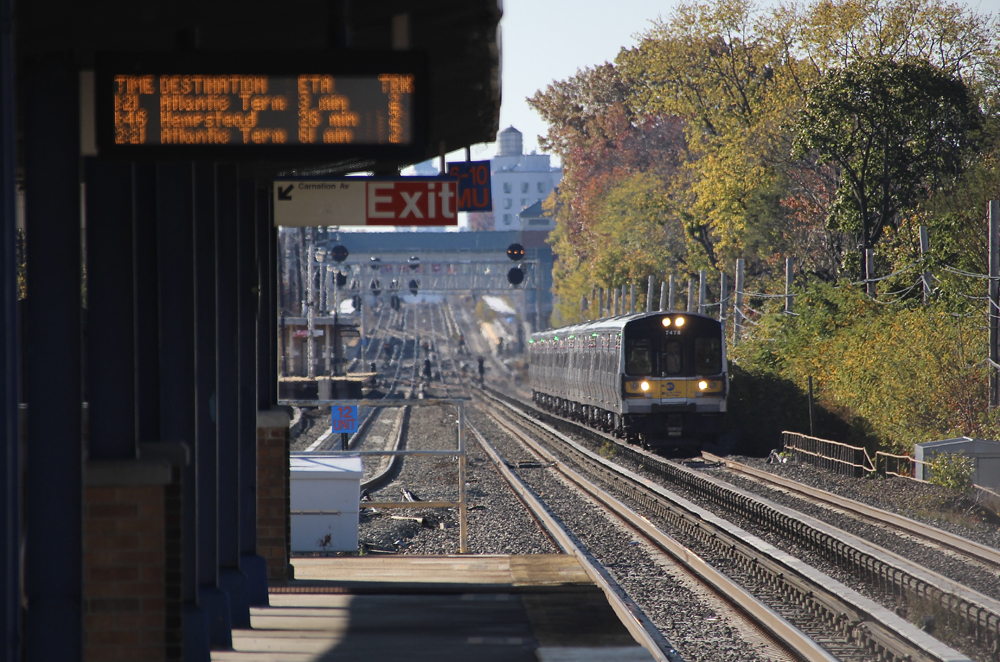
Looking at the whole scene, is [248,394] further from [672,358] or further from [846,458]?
[672,358]

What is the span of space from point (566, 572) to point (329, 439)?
20115 mm

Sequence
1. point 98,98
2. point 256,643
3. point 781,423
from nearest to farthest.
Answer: point 98,98 < point 256,643 < point 781,423

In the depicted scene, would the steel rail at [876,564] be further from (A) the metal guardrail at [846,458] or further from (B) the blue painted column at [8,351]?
(B) the blue painted column at [8,351]

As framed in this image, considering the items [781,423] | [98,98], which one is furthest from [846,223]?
[98,98]

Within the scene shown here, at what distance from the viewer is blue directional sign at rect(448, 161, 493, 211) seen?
42.3 ft

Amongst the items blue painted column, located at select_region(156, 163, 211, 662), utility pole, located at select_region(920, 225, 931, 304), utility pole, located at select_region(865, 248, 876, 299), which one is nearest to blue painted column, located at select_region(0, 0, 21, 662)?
blue painted column, located at select_region(156, 163, 211, 662)

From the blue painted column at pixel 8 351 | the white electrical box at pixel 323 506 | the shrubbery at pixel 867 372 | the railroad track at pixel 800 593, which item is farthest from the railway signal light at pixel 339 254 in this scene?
the blue painted column at pixel 8 351

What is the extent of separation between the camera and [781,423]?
1044 inches

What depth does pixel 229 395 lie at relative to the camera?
6.91 metres

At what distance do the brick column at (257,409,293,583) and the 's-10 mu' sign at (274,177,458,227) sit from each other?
149 cm

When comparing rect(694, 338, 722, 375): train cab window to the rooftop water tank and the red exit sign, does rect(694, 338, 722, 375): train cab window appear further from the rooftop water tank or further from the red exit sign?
the rooftop water tank

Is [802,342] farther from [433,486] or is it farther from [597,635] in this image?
[597,635]

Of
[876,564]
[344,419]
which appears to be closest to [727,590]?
[876,564]

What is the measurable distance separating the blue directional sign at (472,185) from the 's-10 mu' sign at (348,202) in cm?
442
